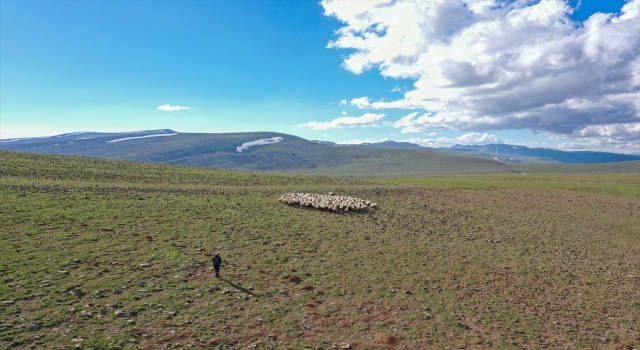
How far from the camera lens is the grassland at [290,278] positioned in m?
11.0

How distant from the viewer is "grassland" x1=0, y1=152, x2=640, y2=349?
36.0 feet

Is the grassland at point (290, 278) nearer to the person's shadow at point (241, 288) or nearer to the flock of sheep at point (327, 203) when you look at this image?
the person's shadow at point (241, 288)

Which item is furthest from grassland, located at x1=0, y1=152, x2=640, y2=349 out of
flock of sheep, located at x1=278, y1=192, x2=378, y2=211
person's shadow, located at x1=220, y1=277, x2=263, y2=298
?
flock of sheep, located at x1=278, y1=192, x2=378, y2=211

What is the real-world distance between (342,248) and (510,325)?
9.61 meters

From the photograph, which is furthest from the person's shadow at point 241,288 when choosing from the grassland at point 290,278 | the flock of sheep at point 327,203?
the flock of sheep at point 327,203

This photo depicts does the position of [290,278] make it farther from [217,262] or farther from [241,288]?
[217,262]

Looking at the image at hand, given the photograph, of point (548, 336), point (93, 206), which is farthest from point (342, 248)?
point (93, 206)

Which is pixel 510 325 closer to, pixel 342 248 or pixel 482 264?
pixel 482 264

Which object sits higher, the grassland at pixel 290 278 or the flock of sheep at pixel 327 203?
the flock of sheep at pixel 327 203

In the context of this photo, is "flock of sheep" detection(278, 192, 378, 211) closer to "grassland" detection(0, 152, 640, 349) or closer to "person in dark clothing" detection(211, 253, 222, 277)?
"grassland" detection(0, 152, 640, 349)

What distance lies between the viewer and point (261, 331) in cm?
1104

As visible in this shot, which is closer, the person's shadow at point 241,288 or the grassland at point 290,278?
the grassland at point 290,278

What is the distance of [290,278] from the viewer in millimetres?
15359

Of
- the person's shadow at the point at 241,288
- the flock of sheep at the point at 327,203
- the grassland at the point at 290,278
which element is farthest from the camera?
the flock of sheep at the point at 327,203
